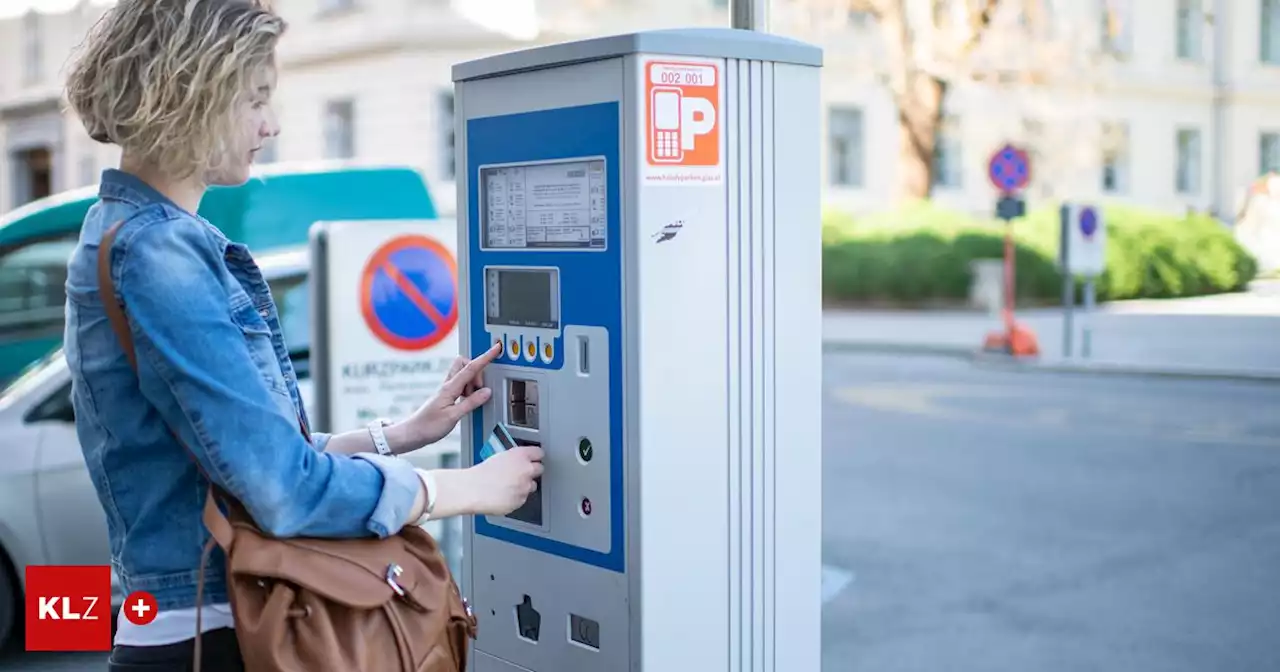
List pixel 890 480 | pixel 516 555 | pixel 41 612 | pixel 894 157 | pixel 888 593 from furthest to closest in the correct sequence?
pixel 894 157
pixel 890 480
pixel 888 593
pixel 41 612
pixel 516 555

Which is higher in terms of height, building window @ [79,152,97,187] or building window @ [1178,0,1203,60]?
building window @ [1178,0,1203,60]

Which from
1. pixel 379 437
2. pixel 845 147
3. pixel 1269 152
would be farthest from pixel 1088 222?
pixel 1269 152

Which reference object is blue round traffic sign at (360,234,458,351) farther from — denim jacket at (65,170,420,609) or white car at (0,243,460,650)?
denim jacket at (65,170,420,609)

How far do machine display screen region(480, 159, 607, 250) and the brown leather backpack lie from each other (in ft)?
2.74

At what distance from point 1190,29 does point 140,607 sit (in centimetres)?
4188

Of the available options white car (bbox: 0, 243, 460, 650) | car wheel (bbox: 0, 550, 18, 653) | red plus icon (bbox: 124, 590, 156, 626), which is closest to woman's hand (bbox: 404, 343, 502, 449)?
red plus icon (bbox: 124, 590, 156, 626)

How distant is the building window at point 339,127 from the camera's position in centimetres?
3216

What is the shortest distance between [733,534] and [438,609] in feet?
2.84

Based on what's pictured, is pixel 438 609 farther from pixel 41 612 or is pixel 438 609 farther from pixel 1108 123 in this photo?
pixel 1108 123

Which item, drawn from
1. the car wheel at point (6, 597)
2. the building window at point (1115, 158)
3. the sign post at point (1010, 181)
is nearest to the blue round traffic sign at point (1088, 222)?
the sign post at point (1010, 181)

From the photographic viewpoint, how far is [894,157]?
1427 inches

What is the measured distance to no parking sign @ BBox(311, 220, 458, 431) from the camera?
541cm

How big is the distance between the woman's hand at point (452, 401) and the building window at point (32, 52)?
40944 mm

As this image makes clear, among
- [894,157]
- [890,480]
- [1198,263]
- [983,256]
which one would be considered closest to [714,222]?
[890,480]
